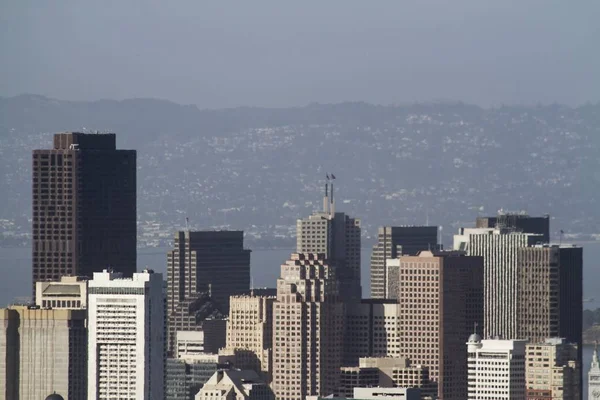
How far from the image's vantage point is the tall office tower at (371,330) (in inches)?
4771

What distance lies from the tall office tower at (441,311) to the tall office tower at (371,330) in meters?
0.70

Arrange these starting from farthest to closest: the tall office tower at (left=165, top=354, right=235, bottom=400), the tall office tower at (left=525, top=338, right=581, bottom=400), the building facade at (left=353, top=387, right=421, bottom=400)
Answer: the tall office tower at (left=165, top=354, right=235, bottom=400) → the tall office tower at (left=525, top=338, right=581, bottom=400) → the building facade at (left=353, top=387, right=421, bottom=400)

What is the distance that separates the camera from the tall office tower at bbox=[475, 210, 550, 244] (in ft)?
452

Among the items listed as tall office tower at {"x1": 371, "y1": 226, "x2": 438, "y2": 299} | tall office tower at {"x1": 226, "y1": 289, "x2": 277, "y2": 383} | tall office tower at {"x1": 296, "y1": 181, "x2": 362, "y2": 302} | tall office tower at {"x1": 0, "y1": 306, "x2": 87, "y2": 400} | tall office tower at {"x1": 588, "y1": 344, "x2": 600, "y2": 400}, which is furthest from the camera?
tall office tower at {"x1": 371, "y1": 226, "x2": 438, "y2": 299}

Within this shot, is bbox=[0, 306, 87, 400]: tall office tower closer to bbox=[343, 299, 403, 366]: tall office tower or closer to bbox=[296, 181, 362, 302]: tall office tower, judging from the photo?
bbox=[343, 299, 403, 366]: tall office tower

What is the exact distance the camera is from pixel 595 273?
160m

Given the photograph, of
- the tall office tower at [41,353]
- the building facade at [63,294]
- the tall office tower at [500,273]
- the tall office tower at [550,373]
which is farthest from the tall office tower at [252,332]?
the tall office tower at [41,353]

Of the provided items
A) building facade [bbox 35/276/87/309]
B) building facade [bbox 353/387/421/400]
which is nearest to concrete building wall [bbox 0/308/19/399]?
building facade [bbox 35/276/87/309]

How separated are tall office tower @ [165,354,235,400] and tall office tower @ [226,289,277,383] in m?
2.46

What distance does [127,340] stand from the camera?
3981 inches

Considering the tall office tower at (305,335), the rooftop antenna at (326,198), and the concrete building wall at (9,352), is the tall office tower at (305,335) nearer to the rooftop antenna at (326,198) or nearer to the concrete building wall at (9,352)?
the concrete building wall at (9,352)

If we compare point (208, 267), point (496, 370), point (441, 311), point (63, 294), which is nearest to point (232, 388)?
point (63, 294)

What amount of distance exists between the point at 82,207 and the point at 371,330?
15504 mm

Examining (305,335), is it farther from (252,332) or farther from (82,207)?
(82,207)
